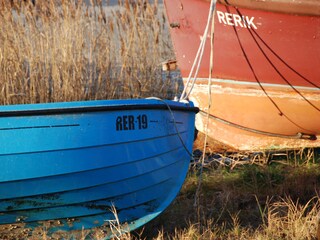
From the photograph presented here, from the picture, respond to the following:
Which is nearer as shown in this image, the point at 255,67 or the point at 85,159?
the point at 85,159

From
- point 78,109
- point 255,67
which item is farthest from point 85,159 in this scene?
point 255,67

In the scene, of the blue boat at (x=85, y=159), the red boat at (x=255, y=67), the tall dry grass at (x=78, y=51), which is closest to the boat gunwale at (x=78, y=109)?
the blue boat at (x=85, y=159)

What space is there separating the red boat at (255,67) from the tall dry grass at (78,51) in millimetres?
453

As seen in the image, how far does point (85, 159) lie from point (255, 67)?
113 inches

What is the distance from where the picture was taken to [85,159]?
4.15 meters

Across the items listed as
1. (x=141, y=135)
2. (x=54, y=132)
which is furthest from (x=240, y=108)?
(x=54, y=132)

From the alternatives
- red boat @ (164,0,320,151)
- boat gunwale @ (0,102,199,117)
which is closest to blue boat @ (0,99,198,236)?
boat gunwale @ (0,102,199,117)

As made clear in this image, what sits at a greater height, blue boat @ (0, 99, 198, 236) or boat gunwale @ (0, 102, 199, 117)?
boat gunwale @ (0, 102, 199, 117)

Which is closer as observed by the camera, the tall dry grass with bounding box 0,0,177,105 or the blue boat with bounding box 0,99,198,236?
the blue boat with bounding box 0,99,198,236

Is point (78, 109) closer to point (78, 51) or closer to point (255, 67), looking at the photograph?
point (78, 51)

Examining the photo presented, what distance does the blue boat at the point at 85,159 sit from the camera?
3.97m

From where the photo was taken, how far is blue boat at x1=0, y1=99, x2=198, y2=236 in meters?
3.97

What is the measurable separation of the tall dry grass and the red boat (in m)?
0.45

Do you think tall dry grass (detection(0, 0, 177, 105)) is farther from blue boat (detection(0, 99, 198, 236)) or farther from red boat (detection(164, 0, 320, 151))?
blue boat (detection(0, 99, 198, 236))
